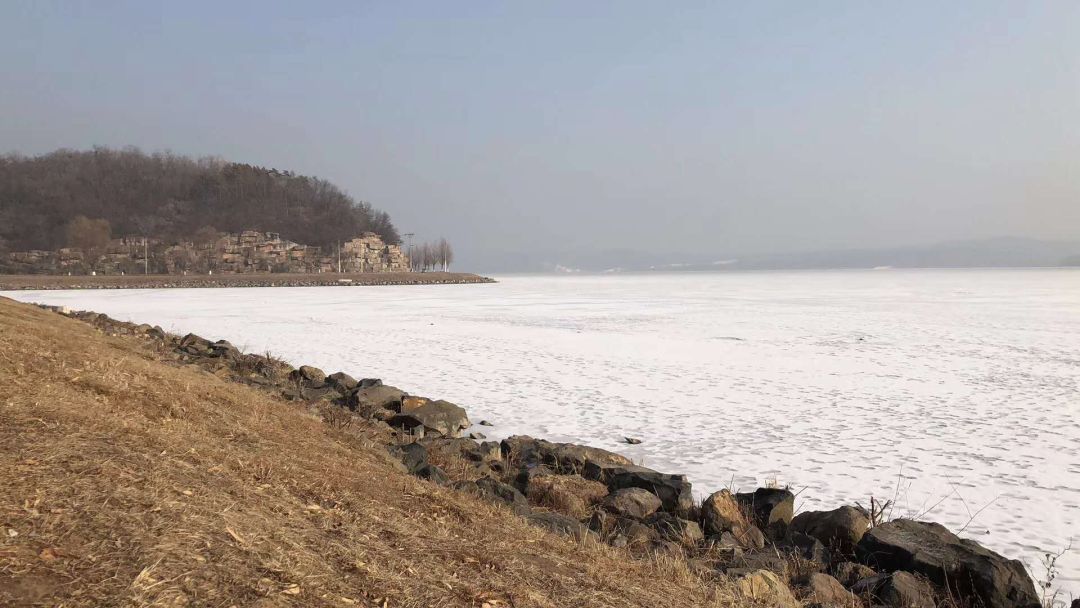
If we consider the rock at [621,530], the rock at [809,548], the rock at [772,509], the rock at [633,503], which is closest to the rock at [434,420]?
the rock at [633,503]

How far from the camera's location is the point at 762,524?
6.36 metres

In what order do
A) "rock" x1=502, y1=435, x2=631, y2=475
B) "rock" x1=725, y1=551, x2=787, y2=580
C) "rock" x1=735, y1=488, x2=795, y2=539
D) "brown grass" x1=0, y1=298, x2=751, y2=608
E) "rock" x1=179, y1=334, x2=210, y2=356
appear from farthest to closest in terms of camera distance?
1. "rock" x1=179, y1=334, x2=210, y2=356
2. "rock" x1=502, y1=435, x2=631, y2=475
3. "rock" x1=735, y1=488, x2=795, y2=539
4. "rock" x1=725, y1=551, x2=787, y2=580
5. "brown grass" x1=0, y1=298, x2=751, y2=608

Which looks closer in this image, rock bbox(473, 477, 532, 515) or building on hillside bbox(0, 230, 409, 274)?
rock bbox(473, 477, 532, 515)

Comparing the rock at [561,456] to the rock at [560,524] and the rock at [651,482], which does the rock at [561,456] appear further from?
the rock at [560,524]

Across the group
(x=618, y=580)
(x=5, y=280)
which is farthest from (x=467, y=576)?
(x=5, y=280)

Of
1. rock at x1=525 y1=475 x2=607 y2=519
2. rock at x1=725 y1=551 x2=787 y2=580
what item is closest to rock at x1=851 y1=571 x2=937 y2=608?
rock at x1=725 y1=551 x2=787 y2=580

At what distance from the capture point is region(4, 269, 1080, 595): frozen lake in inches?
289

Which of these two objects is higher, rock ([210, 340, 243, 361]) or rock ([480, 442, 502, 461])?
rock ([210, 340, 243, 361])

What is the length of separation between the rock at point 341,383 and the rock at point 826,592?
8.22 metres

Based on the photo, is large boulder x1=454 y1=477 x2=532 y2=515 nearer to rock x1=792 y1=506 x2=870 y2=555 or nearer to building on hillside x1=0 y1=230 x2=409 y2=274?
rock x1=792 y1=506 x2=870 y2=555

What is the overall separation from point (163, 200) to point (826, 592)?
492ft

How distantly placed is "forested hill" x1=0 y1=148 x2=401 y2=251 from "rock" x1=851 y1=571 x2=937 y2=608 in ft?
430

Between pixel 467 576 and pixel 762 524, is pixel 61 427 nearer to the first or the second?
pixel 467 576

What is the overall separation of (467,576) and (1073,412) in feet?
35.2
